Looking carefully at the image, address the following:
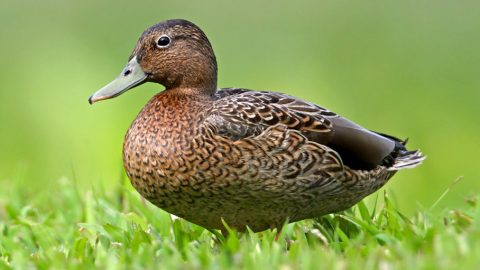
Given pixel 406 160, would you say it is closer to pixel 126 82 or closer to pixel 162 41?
pixel 162 41

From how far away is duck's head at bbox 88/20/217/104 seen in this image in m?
5.98

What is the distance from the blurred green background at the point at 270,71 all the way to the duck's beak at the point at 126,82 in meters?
1.56

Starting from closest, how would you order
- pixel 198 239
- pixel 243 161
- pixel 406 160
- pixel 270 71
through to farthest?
pixel 243 161, pixel 198 239, pixel 406 160, pixel 270 71

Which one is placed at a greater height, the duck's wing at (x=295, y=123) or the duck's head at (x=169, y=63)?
the duck's head at (x=169, y=63)

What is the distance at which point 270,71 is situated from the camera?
40.0ft

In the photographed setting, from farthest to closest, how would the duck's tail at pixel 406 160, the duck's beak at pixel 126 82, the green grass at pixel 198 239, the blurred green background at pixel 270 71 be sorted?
1. the blurred green background at pixel 270 71
2. the duck's tail at pixel 406 160
3. the duck's beak at pixel 126 82
4. the green grass at pixel 198 239

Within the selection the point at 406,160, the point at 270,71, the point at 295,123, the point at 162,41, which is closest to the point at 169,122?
the point at 162,41

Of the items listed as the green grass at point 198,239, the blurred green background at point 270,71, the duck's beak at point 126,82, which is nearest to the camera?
the green grass at point 198,239

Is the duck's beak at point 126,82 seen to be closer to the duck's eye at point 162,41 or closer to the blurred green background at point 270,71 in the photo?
the duck's eye at point 162,41

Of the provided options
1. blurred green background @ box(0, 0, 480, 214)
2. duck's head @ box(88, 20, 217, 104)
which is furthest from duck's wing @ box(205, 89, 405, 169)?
blurred green background @ box(0, 0, 480, 214)

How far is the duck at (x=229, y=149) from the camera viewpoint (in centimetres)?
547

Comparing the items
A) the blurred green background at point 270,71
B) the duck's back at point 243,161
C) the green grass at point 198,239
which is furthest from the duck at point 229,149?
the blurred green background at point 270,71

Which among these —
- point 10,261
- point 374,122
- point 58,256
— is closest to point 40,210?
point 10,261

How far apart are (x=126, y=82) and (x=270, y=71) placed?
6329 millimetres
